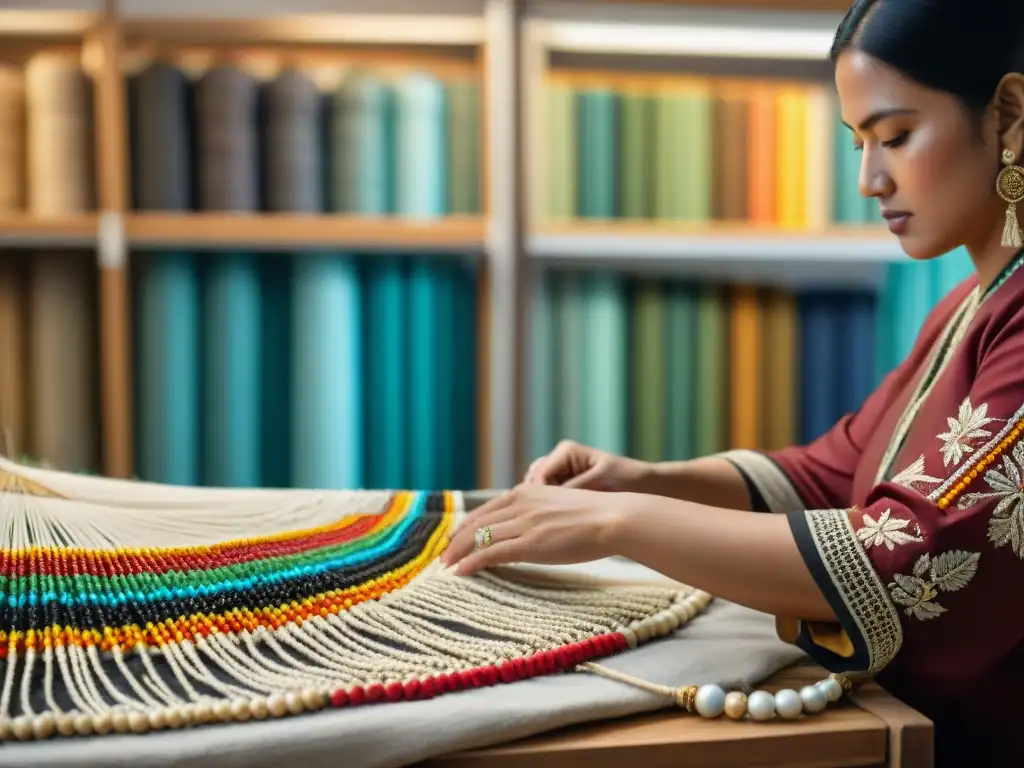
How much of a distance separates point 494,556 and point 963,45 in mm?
491

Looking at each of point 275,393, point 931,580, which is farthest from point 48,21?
point 931,580

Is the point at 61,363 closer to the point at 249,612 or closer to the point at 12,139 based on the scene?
the point at 12,139

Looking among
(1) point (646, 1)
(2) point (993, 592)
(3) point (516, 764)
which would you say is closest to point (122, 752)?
(3) point (516, 764)

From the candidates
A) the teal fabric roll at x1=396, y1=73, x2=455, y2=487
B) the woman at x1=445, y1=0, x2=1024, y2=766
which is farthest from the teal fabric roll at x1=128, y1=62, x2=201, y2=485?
the woman at x1=445, y1=0, x2=1024, y2=766

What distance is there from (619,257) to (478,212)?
281 millimetres

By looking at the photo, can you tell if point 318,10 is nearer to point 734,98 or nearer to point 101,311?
point 101,311

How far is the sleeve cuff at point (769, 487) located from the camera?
3.12 feet

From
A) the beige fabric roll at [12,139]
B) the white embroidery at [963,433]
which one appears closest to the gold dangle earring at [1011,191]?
the white embroidery at [963,433]

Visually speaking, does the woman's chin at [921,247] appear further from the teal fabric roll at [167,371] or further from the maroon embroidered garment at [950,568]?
the teal fabric roll at [167,371]

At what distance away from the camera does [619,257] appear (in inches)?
73.5

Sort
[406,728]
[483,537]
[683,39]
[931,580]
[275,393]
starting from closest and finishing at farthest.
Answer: [406,728], [931,580], [483,537], [275,393], [683,39]

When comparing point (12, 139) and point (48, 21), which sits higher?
point (48, 21)

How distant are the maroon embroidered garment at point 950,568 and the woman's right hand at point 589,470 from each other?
26 centimetres

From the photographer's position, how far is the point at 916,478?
2.05ft
